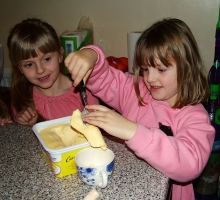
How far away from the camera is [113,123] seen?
28.5 inches

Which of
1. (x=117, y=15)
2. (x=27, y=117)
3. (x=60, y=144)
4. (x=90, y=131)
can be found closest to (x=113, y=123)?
(x=90, y=131)

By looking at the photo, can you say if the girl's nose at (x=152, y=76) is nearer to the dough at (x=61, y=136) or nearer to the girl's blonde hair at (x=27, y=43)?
the dough at (x=61, y=136)

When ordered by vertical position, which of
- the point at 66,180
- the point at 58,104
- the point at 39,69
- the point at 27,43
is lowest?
the point at 58,104

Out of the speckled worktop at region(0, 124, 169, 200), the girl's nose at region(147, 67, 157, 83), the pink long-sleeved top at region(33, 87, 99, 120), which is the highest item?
the girl's nose at region(147, 67, 157, 83)

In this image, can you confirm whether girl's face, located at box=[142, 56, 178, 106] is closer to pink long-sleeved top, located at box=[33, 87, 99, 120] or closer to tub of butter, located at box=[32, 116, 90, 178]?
tub of butter, located at box=[32, 116, 90, 178]

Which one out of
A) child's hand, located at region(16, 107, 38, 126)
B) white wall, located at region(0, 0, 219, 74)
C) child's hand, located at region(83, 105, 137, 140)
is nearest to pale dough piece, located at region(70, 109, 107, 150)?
child's hand, located at region(83, 105, 137, 140)

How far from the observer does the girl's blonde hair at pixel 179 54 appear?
0.93 meters

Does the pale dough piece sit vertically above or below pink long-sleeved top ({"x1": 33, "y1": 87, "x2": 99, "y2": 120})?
above

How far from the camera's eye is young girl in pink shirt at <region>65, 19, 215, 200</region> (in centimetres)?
72

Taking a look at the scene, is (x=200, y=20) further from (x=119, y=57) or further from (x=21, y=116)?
(x=21, y=116)

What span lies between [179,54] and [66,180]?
0.59 meters

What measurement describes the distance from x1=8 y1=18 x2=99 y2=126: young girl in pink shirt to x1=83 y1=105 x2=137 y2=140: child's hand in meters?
0.73

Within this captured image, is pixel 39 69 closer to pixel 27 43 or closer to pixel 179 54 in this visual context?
pixel 27 43

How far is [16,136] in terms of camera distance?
3.13 feet
